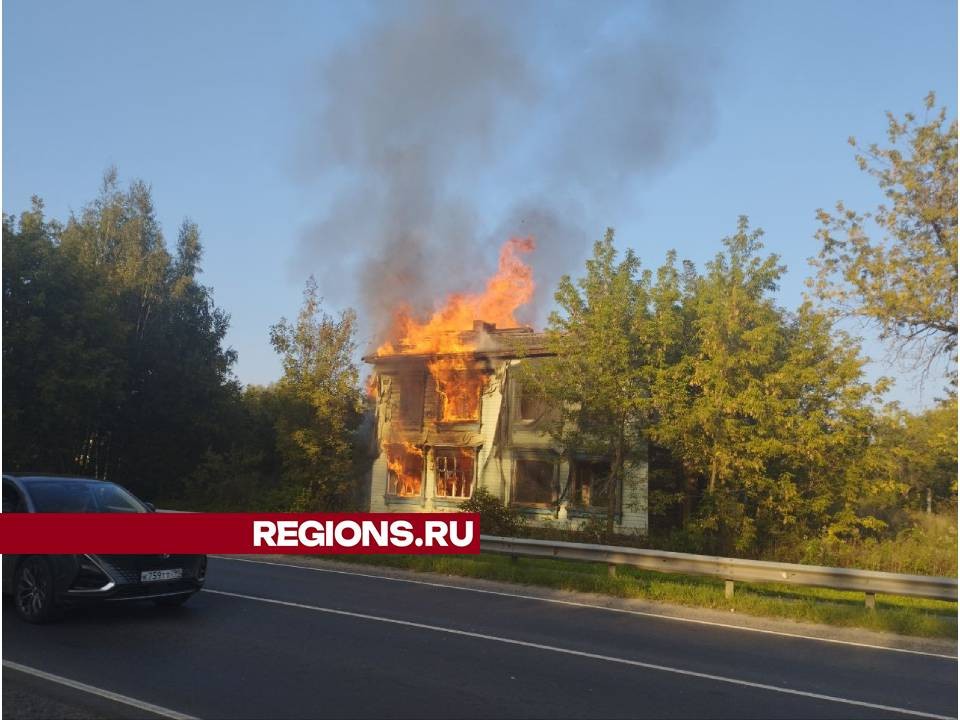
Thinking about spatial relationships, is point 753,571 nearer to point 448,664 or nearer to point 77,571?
point 448,664

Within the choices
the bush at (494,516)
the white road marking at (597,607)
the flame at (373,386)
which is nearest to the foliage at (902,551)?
the bush at (494,516)

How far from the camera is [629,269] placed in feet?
78.4

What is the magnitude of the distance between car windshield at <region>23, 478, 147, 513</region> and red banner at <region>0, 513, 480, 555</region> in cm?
16

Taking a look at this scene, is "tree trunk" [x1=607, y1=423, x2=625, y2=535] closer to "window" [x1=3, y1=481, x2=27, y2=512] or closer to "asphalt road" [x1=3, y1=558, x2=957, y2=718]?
"asphalt road" [x1=3, y1=558, x2=957, y2=718]

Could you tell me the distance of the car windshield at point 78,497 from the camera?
946 cm

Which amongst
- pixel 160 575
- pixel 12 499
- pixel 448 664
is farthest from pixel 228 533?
pixel 448 664

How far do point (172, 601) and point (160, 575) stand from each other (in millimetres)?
1005

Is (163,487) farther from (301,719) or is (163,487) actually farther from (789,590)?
(301,719)

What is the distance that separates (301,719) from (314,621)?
3.91m

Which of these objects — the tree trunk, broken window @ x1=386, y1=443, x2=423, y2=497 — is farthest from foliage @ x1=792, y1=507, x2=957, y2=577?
broken window @ x1=386, y1=443, x2=423, y2=497

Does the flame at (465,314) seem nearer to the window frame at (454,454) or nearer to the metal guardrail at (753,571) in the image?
the window frame at (454,454)

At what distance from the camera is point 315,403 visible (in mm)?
28219

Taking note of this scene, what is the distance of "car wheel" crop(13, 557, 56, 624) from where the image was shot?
28.4 feet

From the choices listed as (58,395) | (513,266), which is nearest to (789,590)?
(513,266)
